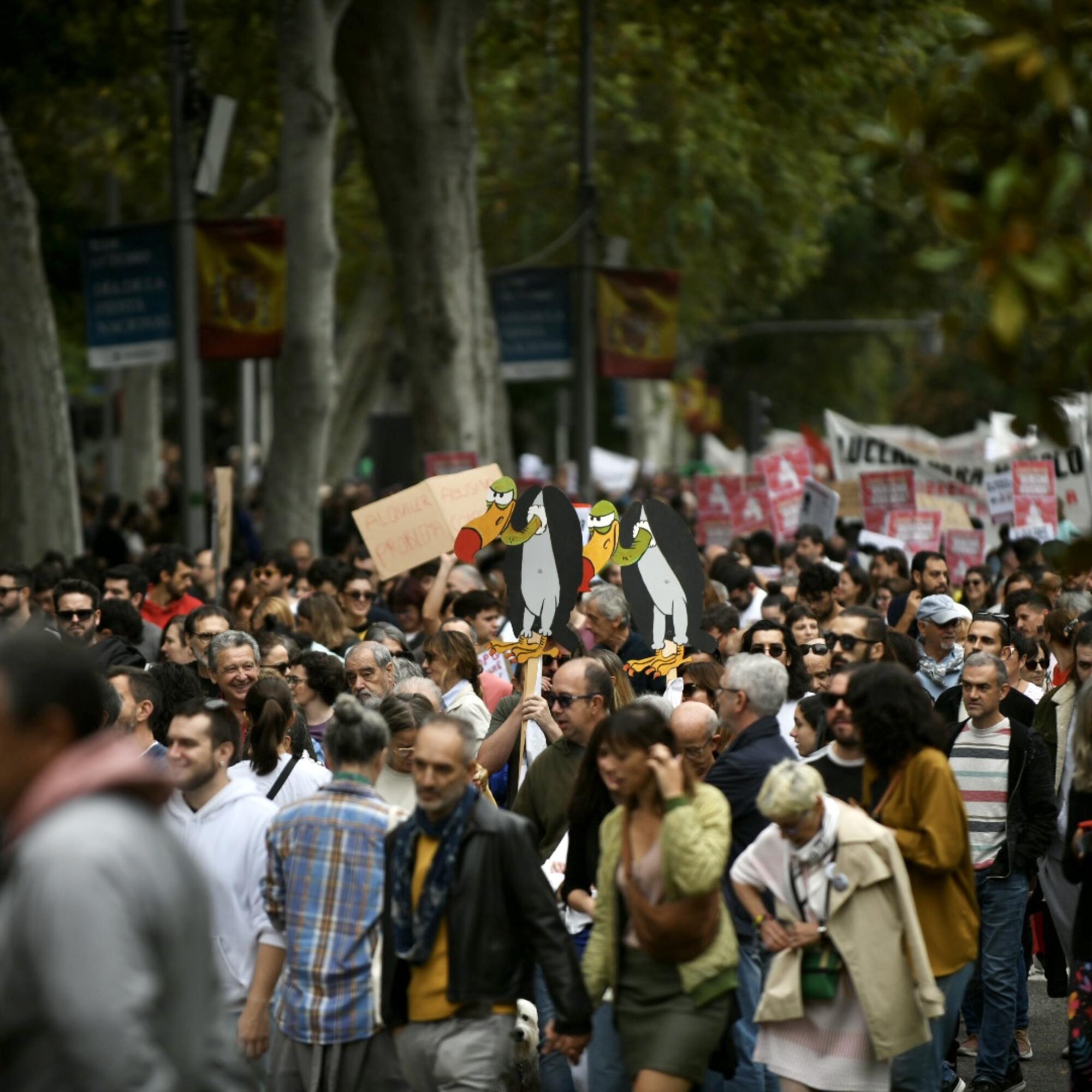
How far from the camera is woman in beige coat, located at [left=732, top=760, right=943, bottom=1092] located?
240 inches

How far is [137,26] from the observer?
25453mm

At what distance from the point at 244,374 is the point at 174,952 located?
31260mm

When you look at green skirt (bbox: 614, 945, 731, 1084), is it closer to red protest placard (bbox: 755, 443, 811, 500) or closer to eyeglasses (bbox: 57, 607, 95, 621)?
eyeglasses (bbox: 57, 607, 95, 621)

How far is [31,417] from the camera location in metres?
17.8

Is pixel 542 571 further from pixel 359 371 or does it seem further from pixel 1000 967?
pixel 359 371

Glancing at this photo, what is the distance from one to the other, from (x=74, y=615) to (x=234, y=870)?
455cm

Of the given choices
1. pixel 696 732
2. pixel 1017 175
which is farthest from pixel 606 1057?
pixel 1017 175

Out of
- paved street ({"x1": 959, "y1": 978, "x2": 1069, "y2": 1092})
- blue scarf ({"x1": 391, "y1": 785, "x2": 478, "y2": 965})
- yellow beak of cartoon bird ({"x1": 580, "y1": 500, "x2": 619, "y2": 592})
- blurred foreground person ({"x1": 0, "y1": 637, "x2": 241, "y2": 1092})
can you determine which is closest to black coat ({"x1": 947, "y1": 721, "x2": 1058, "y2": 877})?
paved street ({"x1": 959, "y1": 978, "x2": 1069, "y2": 1092})

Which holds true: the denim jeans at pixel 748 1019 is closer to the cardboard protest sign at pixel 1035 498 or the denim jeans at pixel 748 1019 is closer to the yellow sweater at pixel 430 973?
the yellow sweater at pixel 430 973

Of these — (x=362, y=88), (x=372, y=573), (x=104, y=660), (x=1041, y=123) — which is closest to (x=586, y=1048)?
(x=1041, y=123)

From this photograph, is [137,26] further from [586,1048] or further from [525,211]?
[586,1048]

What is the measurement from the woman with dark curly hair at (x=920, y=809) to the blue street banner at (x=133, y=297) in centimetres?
1103

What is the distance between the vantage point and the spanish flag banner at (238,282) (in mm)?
16875

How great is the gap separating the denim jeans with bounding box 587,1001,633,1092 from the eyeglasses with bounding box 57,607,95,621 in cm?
487
